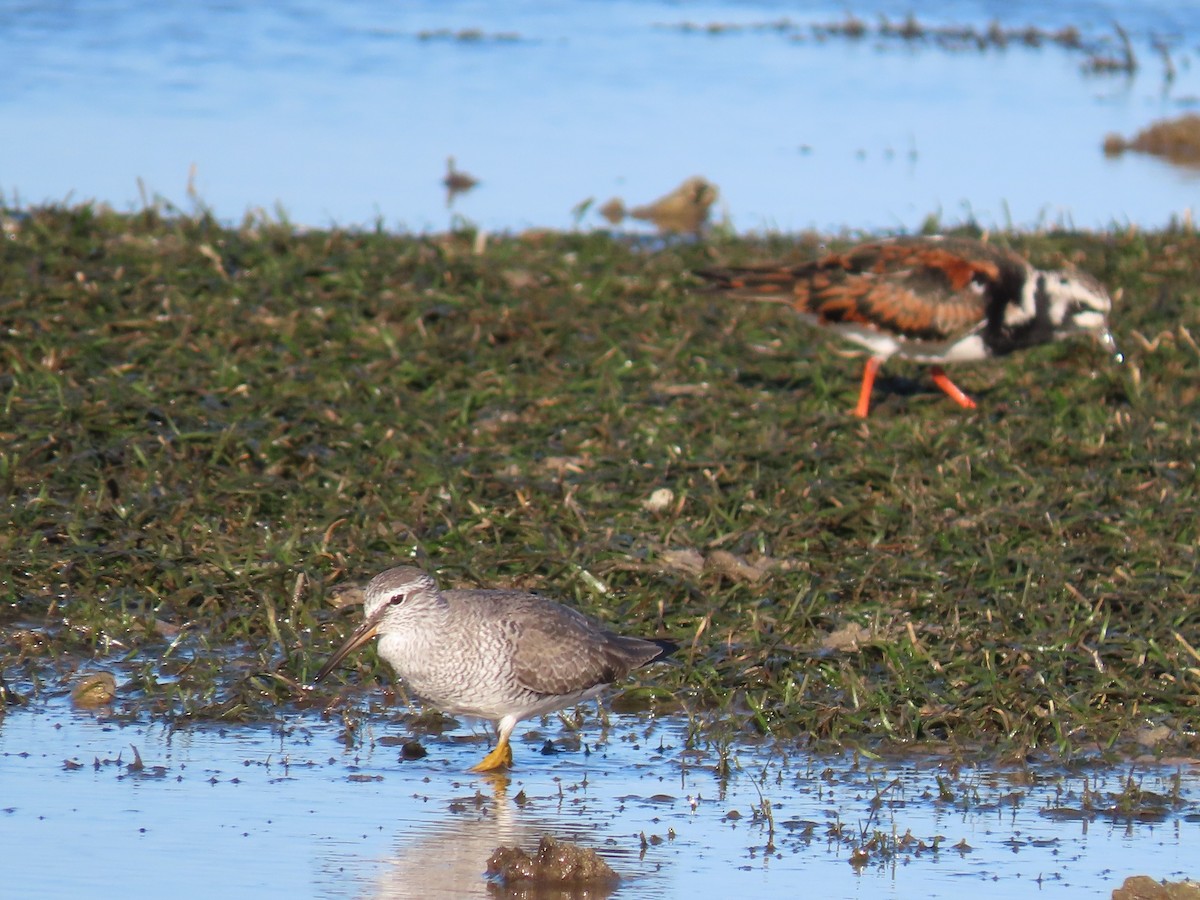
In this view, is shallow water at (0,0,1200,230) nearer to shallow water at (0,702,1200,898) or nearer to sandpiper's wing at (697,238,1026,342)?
sandpiper's wing at (697,238,1026,342)

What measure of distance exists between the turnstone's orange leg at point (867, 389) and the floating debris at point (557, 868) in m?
5.06

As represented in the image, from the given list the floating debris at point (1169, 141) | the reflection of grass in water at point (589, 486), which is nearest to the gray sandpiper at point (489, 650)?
the reflection of grass in water at point (589, 486)

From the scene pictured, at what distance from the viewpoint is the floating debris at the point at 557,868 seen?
5309 millimetres

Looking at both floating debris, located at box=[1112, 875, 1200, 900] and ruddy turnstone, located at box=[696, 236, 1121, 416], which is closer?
floating debris, located at box=[1112, 875, 1200, 900]

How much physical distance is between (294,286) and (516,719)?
16.8 feet

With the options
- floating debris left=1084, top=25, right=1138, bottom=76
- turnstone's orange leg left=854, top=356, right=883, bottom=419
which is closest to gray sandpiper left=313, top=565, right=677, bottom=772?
turnstone's orange leg left=854, top=356, right=883, bottom=419

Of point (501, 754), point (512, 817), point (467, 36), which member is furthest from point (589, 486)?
point (467, 36)

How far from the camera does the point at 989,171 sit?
691 inches

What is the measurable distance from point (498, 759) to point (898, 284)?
5.03 meters

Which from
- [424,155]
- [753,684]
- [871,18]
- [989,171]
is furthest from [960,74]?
[753,684]

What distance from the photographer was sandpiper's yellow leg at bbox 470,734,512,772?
20.9 feet

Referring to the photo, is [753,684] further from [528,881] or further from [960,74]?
[960,74]

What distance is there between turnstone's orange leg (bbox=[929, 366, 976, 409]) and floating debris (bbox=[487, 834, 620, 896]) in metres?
5.50

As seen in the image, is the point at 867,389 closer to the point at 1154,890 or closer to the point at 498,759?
the point at 498,759
